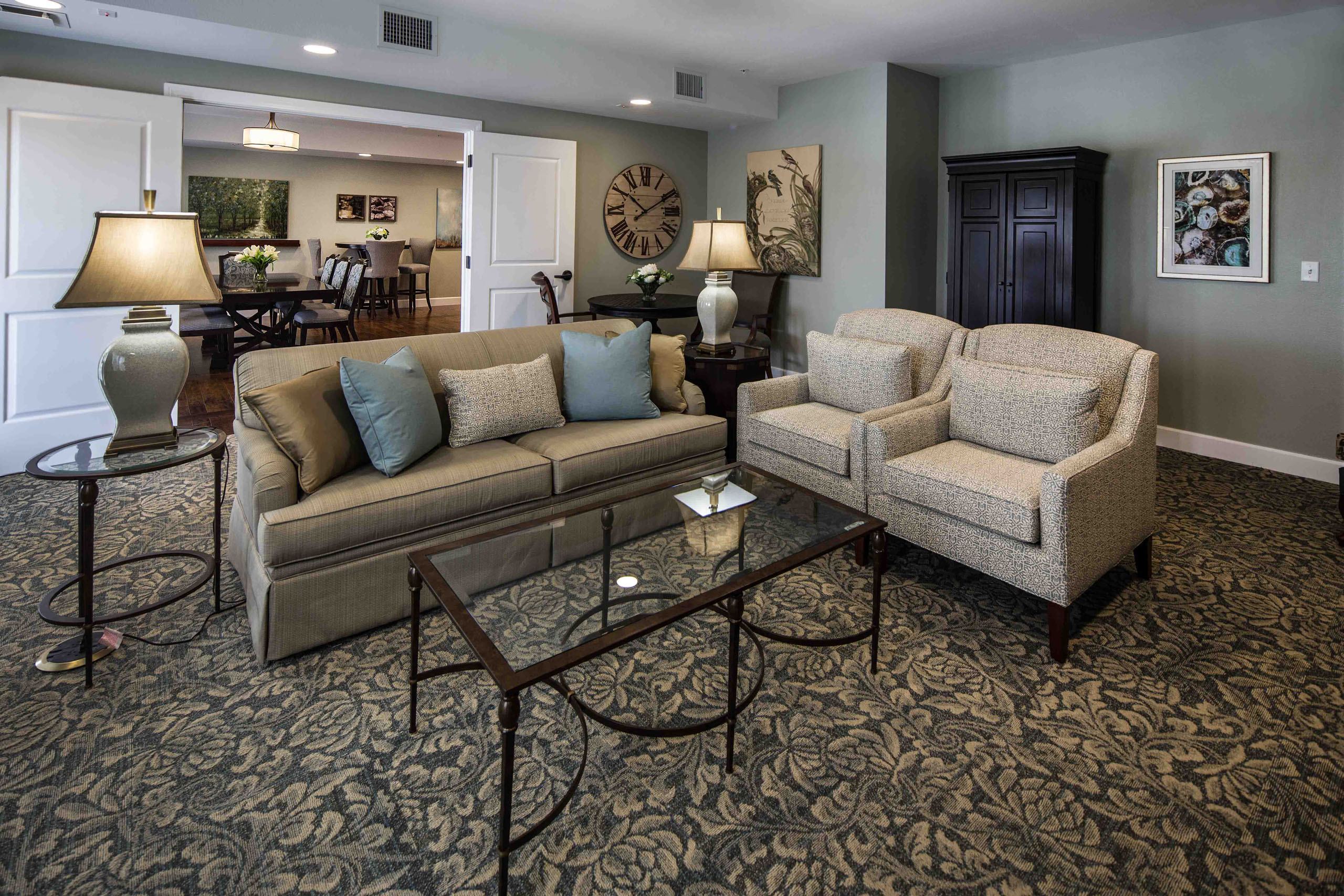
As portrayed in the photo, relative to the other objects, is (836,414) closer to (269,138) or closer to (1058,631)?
(1058,631)

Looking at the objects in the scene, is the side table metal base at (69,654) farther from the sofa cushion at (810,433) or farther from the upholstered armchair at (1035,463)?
the upholstered armchair at (1035,463)

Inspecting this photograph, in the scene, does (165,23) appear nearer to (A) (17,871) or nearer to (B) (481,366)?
(B) (481,366)

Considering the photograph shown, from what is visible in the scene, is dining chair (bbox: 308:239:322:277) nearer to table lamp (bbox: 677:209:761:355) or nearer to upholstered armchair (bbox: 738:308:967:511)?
table lamp (bbox: 677:209:761:355)

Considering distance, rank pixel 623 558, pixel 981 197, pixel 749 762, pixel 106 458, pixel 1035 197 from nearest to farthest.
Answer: pixel 749 762 → pixel 623 558 → pixel 106 458 → pixel 1035 197 → pixel 981 197

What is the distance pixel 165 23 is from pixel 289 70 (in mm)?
969

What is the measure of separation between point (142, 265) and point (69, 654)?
3.92 ft

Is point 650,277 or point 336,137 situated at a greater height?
point 336,137

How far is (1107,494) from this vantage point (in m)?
2.51

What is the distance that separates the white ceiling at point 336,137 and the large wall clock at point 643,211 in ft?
12.5

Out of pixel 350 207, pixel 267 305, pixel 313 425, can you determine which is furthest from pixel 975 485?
pixel 350 207

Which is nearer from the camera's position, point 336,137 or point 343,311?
point 343,311

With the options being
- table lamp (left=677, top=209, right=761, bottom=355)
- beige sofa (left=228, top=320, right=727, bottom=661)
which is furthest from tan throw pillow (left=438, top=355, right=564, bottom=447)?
table lamp (left=677, top=209, right=761, bottom=355)

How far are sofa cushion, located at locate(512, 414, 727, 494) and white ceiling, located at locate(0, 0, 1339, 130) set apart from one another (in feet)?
7.98

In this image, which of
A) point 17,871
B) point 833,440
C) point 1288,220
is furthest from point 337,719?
point 1288,220
